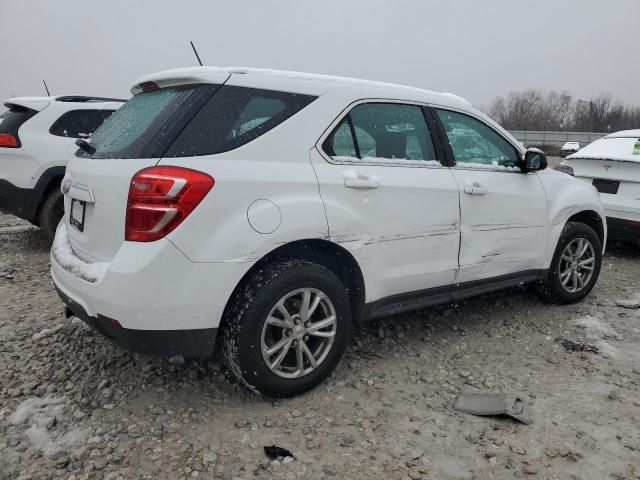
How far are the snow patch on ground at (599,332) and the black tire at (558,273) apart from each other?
263 millimetres

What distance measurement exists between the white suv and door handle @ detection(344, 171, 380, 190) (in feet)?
0.04

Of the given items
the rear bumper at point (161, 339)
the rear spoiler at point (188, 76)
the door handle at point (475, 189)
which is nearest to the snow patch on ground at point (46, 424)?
the rear bumper at point (161, 339)

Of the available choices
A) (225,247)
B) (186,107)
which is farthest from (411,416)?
(186,107)

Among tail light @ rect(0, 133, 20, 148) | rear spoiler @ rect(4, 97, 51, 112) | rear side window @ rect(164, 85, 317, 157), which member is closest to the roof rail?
rear spoiler @ rect(4, 97, 51, 112)

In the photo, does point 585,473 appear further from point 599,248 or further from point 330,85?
point 599,248

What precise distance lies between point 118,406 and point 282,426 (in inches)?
35.1

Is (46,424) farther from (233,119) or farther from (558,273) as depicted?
(558,273)

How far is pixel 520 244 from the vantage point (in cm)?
387

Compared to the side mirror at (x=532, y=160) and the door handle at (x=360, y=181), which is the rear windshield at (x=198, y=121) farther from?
the side mirror at (x=532, y=160)

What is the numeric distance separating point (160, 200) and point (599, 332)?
338cm

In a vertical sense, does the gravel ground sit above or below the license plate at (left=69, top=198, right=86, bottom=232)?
below

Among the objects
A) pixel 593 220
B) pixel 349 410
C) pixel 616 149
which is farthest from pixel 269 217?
→ pixel 616 149

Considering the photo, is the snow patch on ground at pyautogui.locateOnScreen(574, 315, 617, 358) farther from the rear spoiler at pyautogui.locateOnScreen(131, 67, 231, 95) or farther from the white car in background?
the rear spoiler at pyautogui.locateOnScreen(131, 67, 231, 95)

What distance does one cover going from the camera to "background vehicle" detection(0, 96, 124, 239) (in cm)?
553
